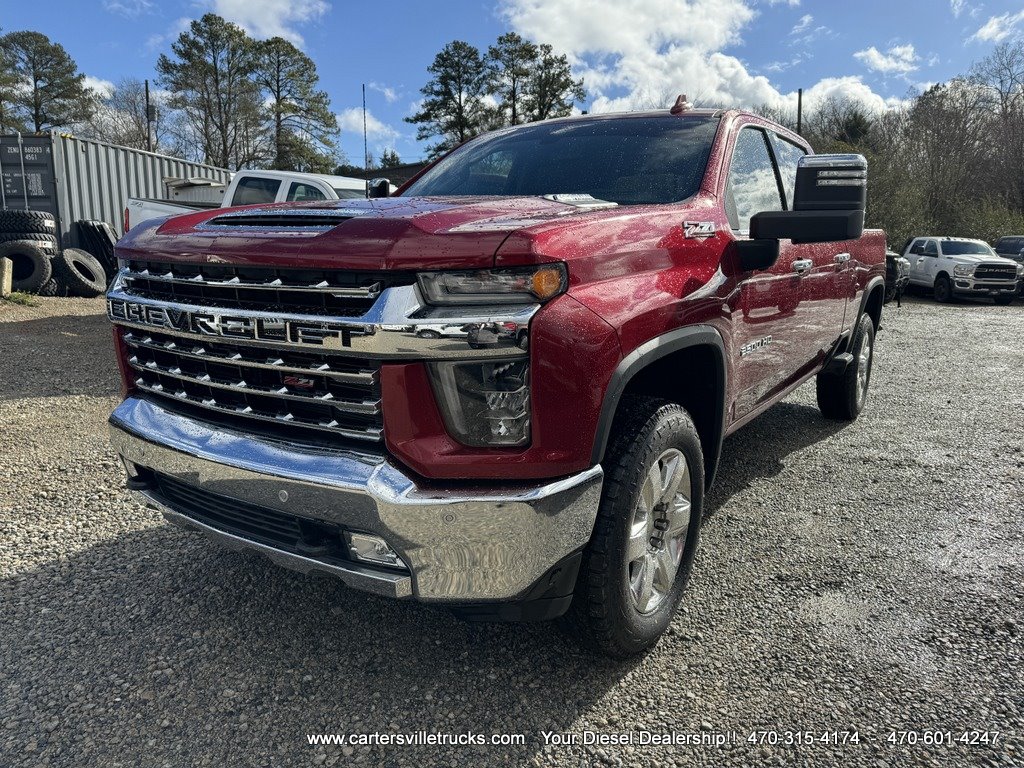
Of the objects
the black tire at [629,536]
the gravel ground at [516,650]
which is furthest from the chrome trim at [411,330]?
the gravel ground at [516,650]

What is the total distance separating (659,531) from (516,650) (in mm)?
637

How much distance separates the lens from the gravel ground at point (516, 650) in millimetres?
2096

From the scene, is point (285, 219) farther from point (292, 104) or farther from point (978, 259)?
point (292, 104)

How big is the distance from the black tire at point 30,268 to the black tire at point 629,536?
12324mm

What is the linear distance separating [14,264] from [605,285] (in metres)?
12.7

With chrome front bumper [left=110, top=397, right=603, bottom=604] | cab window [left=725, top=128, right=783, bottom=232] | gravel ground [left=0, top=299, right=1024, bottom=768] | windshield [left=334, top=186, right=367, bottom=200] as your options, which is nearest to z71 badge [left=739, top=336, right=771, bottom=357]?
cab window [left=725, top=128, right=783, bottom=232]

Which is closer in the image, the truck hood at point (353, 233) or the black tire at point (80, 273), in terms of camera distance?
the truck hood at point (353, 233)

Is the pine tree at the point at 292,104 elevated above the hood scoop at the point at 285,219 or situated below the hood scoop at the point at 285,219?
above

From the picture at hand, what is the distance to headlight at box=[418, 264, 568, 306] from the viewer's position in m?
1.91

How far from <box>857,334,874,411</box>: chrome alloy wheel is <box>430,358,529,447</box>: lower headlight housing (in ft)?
13.6

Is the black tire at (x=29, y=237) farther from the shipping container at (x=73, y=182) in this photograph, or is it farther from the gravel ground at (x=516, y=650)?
the gravel ground at (x=516, y=650)

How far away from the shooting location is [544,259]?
1909 millimetres

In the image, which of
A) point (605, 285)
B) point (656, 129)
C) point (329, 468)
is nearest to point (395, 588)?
point (329, 468)

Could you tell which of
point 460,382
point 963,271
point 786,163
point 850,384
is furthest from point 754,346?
point 963,271
